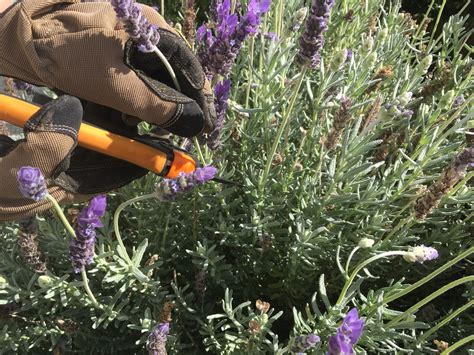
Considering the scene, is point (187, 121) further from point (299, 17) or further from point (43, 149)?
point (299, 17)

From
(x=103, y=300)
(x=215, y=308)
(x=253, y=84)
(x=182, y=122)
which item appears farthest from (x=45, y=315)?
(x=253, y=84)

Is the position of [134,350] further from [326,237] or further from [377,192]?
[377,192]

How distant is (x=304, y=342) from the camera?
98 cm

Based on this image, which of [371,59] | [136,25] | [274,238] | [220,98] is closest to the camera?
[136,25]

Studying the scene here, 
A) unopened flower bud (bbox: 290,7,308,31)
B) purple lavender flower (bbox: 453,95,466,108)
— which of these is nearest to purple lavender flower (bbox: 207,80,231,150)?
unopened flower bud (bbox: 290,7,308,31)

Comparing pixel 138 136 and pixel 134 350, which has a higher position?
pixel 138 136

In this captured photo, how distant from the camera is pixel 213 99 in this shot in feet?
4.02

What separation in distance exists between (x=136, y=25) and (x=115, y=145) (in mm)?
266

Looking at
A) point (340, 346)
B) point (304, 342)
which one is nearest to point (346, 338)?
point (340, 346)

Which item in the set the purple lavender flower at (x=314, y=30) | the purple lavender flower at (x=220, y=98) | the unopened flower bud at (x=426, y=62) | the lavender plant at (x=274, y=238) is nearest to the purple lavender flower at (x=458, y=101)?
the lavender plant at (x=274, y=238)

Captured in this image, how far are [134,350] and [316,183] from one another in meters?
0.81

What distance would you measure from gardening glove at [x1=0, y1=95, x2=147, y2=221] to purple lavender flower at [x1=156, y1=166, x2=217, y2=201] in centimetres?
21

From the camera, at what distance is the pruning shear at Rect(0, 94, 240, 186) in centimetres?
106

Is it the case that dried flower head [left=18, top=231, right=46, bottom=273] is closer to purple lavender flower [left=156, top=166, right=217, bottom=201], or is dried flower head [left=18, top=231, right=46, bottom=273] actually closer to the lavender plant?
the lavender plant
